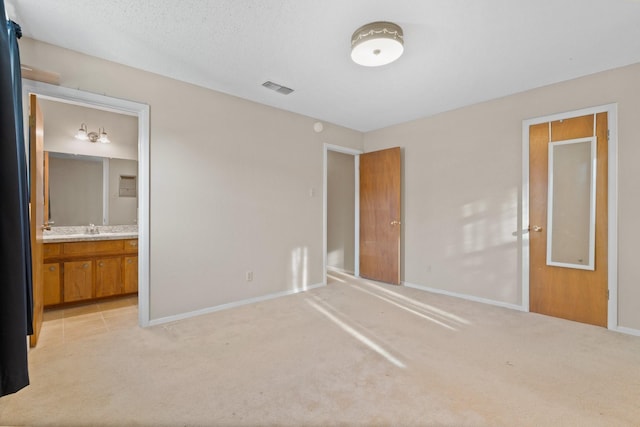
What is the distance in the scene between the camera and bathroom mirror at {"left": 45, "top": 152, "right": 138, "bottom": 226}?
3732 millimetres

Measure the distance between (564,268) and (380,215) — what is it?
237 centimetres

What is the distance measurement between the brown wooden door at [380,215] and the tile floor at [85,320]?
3.38 m

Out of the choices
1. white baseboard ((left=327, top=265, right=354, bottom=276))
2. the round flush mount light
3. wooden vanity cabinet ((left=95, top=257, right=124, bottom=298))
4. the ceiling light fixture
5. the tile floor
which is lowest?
white baseboard ((left=327, top=265, right=354, bottom=276))

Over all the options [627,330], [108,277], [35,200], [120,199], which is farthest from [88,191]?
[627,330]

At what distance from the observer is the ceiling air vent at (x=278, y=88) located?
3127 millimetres

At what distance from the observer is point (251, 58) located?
260cm

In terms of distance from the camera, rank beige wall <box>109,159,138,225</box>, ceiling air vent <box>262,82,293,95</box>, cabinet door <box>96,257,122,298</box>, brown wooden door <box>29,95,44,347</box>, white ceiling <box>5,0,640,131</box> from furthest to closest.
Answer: beige wall <box>109,159,138,225</box>, cabinet door <box>96,257,122,298</box>, ceiling air vent <box>262,82,293,95</box>, brown wooden door <box>29,95,44,347</box>, white ceiling <box>5,0,640,131</box>

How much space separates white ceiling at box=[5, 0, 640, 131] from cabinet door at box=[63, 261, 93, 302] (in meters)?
2.39

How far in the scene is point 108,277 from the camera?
3576 mm

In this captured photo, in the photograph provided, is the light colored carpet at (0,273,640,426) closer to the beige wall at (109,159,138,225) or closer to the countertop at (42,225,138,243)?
the countertop at (42,225,138,243)

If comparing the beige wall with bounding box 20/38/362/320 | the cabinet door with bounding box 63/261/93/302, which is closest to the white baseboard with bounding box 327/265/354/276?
the beige wall with bounding box 20/38/362/320

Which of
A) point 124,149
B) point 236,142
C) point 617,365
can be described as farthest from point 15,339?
point 124,149

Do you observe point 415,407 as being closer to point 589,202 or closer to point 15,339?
point 15,339

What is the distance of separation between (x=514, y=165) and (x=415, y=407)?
2985 millimetres
